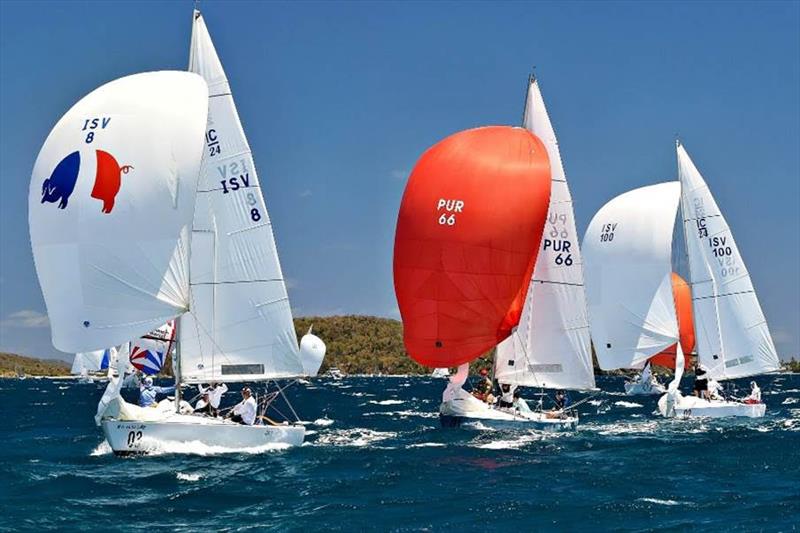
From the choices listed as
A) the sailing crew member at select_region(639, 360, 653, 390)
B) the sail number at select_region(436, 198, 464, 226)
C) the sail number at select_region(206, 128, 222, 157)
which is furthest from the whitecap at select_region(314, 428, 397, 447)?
the sailing crew member at select_region(639, 360, 653, 390)

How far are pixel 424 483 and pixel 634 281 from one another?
88.6 feet

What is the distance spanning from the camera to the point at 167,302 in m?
25.9

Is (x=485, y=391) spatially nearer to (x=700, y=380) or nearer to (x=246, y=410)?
(x=246, y=410)

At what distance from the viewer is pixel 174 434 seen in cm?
2677

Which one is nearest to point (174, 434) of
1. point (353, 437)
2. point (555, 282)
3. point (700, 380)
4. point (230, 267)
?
point (230, 267)

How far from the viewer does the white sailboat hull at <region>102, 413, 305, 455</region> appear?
26.7 meters

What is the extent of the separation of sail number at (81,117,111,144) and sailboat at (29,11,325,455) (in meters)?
0.04

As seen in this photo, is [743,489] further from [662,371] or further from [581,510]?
[662,371]

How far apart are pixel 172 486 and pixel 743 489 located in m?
13.4

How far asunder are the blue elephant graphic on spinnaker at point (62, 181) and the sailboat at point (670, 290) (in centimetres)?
2784

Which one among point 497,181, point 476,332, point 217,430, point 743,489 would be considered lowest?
point 743,489

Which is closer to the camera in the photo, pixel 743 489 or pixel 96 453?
pixel 743 489

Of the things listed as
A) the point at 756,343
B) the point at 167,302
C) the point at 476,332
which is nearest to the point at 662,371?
the point at 756,343

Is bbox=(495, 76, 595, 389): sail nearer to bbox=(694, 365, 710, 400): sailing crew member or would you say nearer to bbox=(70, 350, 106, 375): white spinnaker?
bbox=(694, 365, 710, 400): sailing crew member
